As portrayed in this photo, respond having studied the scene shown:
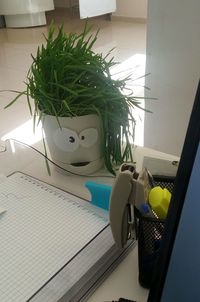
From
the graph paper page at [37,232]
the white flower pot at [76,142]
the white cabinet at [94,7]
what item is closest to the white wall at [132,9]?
the white cabinet at [94,7]

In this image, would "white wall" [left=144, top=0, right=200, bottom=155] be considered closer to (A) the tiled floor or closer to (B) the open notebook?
(A) the tiled floor

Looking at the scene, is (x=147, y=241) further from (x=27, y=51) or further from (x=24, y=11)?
(x=24, y=11)

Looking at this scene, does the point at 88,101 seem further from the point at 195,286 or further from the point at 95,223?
the point at 195,286

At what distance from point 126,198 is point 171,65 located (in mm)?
913

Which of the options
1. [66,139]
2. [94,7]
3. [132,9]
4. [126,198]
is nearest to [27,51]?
[94,7]

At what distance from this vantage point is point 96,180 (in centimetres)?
71

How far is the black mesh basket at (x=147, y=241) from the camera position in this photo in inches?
17.6

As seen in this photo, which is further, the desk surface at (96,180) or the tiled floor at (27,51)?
the tiled floor at (27,51)

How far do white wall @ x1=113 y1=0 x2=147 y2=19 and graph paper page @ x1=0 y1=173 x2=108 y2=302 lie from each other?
155 inches

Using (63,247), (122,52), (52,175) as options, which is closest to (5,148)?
(52,175)

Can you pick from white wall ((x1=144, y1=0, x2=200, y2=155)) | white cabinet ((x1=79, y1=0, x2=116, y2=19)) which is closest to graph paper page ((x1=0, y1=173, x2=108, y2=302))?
white wall ((x1=144, y1=0, x2=200, y2=155))

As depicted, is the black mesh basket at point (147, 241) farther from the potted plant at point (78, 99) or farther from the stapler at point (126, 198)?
the potted plant at point (78, 99)

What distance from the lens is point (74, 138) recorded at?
2.23 ft

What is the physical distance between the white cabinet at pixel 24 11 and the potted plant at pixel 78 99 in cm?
357
